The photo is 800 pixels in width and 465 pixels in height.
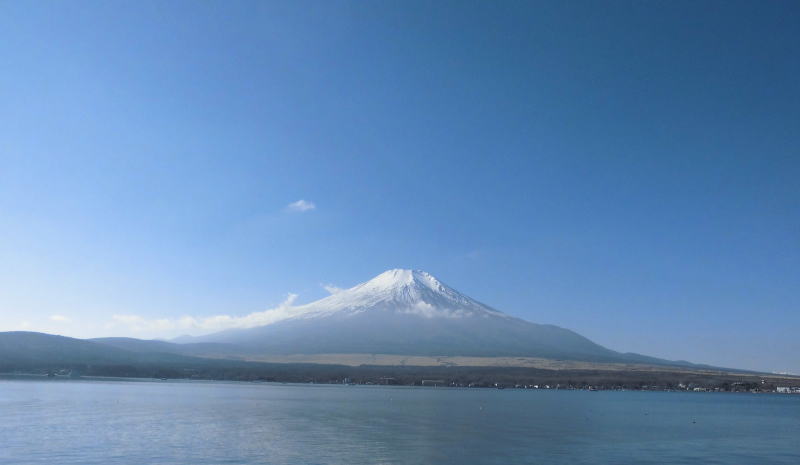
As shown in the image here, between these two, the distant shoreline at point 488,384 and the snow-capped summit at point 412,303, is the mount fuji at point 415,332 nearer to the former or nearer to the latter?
the snow-capped summit at point 412,303

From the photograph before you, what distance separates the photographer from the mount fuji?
139 metres

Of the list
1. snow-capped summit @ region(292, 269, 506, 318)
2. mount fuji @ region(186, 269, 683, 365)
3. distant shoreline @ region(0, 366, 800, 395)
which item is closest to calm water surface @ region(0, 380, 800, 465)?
distant shoreline @ region(0, 366, 800, 395)

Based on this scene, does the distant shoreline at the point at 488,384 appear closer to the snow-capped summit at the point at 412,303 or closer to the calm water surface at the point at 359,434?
the calm water surface at the point at 359,434

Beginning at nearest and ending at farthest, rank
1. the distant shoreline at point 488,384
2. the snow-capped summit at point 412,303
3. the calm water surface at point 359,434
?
the calm water surface at point 359,434
the distant shoreline at point 488,384
the snow-capped summit at point 412,303

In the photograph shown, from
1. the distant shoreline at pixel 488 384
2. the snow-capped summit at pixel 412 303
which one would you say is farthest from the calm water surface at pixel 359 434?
the snow-capped summit at pixel 412 303

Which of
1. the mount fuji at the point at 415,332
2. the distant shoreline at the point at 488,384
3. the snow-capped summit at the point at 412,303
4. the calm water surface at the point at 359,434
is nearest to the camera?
the calm water surface at the point at 359,434

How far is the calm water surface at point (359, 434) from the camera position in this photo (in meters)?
21.2

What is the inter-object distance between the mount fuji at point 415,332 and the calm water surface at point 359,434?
91.7 m

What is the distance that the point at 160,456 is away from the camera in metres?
20.3

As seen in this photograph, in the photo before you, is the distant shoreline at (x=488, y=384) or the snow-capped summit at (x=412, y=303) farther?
the snow-capped summit at (x=412, y=303)

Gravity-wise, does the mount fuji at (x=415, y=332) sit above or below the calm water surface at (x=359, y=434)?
above

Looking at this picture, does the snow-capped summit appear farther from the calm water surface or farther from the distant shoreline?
the calm water surface

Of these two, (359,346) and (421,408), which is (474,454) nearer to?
(421,408)

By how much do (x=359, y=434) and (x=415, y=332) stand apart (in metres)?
129
